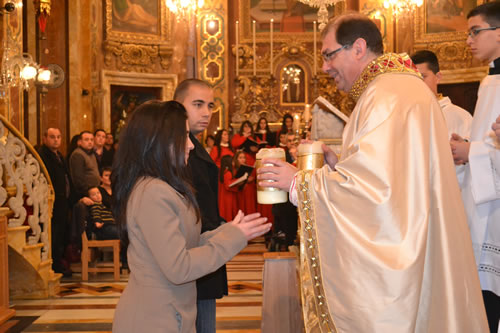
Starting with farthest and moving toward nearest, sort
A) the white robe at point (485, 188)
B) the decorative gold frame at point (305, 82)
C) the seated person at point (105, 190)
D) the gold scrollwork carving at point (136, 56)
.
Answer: the decorative gold frame at point (305, 82) < the gold scrollwork carving at point (136, 56) < the seated person at point (105, 190) < the white robe at point (485, 188)

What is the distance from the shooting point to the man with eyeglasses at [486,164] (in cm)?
276

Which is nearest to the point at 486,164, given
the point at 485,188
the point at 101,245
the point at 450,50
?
the point at 485,188

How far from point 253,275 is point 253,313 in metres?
1.82

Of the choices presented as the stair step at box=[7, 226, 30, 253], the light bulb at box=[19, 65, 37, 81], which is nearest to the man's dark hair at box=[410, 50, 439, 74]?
the stair step at box=[7, 226, 30, 253]

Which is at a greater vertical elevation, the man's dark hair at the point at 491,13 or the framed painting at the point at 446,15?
the framed painting at the point at 446,15

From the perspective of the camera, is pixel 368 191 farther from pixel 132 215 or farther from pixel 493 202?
pixel 493 202

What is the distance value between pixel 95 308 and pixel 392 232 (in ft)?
14.1

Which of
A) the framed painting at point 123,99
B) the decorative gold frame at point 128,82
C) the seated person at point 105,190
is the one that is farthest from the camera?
the framed painting at point 123,99

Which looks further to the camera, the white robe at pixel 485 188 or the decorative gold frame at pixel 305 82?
the decorative gold frame at pixel 305 82

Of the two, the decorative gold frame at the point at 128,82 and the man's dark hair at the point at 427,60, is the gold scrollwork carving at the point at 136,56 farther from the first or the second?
the man's dark hair at the point at 427,60

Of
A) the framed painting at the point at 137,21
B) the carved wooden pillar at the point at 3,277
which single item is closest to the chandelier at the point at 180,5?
the framed painting at the point at 137,21

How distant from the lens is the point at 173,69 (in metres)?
14.2

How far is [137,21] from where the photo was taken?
13.7m

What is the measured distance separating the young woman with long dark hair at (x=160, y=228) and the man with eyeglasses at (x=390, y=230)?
31 cm
